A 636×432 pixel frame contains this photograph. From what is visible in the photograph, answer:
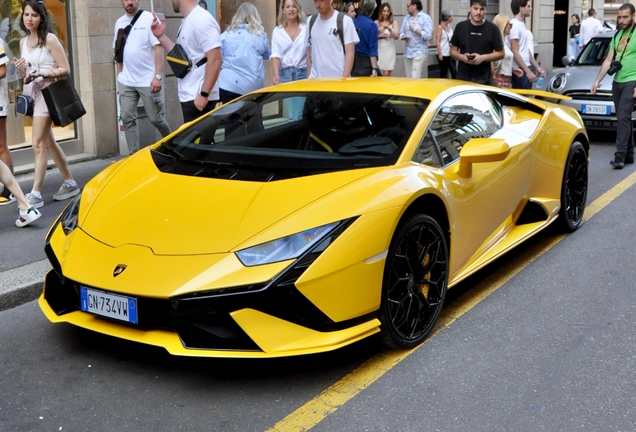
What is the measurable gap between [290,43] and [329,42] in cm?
43

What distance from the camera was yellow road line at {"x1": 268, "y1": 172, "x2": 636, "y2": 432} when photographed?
139 inches

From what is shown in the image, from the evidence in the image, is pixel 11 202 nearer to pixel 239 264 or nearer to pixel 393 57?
pixel 239 264

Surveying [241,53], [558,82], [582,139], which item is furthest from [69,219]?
[558,82]

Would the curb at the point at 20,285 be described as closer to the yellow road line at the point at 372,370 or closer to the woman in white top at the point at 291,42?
the yellow road line at the point at 372,370

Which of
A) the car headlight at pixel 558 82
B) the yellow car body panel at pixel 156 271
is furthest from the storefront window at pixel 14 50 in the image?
the car headlight at pixel 558 82

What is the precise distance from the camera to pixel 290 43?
28.9ft

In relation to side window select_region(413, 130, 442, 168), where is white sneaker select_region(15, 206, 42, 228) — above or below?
below

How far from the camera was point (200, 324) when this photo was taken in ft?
11.9

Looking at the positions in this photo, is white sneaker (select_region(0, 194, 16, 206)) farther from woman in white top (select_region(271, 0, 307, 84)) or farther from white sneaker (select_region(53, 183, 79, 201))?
woman in white top (select_region(271, 0, 307, 84))

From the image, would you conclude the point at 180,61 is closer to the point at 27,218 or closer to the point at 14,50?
the point at 27,218

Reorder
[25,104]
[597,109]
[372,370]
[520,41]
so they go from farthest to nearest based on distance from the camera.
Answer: [520,41], [597,109], [25,104], [372,370]

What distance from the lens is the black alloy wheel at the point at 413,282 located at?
405 centimetres

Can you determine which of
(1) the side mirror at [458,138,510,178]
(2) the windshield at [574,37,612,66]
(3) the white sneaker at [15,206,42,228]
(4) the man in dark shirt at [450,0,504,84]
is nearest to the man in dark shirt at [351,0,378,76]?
(4) the man in dark shirt at [450,0,504,84]

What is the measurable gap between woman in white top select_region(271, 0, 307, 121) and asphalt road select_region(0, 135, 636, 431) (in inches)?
177
